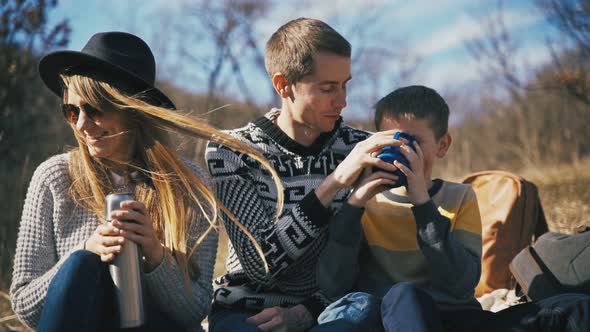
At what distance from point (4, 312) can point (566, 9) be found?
6.64m

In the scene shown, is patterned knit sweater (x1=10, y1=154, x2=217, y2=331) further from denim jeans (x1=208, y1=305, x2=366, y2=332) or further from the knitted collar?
the knitted collar

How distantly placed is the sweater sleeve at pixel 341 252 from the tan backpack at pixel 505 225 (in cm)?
141

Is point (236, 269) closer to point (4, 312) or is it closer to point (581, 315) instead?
point (581, 315)

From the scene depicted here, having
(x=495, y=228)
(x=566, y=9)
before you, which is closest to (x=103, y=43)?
(x=495, y=228)

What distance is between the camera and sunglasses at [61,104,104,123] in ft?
8.84

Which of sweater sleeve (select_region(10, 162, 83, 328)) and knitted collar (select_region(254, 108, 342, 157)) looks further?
knitted collar (select_region(254, 108, 342, 157))

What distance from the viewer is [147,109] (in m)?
2.72

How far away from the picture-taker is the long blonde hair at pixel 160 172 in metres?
2.70

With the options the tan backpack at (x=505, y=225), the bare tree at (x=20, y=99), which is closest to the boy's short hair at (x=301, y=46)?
the tan backpack at (x=505, y=225)

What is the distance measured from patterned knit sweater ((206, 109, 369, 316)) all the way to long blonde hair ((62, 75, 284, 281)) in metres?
0.09

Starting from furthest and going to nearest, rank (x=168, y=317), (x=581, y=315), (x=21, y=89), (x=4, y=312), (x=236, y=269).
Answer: (x=21, y=89) < (x=4, y=312) < (x=236, y=269) < (x=168, y=317) < (x=581, y=315)

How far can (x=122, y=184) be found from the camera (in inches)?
113

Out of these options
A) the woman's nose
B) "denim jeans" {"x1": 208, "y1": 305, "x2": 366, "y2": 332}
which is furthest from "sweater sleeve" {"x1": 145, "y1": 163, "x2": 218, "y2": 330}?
the woman's nose

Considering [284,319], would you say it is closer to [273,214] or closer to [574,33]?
[273,214]
